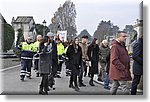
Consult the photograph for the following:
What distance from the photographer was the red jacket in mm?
5121

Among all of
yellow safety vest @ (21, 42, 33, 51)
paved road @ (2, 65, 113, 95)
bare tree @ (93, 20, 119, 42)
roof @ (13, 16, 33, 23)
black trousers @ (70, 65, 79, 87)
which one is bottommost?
paved road @ (2, 65, 113, 95)

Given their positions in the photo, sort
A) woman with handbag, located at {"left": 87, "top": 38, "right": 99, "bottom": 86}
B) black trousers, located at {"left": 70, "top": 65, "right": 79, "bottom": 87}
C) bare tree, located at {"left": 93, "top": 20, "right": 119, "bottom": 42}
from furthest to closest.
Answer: woman with handbag, located at {"left": 87, "top": 38, "right": 99, "bottom": 86}, black trousers, located at {"left": 70, "top": 65, "right": 79, "bottom": 87}, bare tree, located at {"left": 93, "top": 20, "right": 119, "bottom": 42}

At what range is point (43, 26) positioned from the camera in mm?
5301

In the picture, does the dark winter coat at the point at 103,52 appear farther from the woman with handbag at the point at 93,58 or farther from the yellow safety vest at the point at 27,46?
the yellow safety vest at the point at 27,46

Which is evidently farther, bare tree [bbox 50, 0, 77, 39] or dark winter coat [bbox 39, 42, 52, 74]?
dark winter coat [bbox 39, 42, 52, 74]

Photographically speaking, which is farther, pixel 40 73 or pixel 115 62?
pixel 40 73

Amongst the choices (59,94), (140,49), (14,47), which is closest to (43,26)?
(14,47)

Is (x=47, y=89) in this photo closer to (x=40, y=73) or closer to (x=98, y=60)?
(x=40, y=73)

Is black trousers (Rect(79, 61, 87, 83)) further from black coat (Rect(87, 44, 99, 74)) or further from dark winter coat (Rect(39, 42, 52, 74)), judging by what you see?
dark winter coat (Rect(39, 42, 52, 74))

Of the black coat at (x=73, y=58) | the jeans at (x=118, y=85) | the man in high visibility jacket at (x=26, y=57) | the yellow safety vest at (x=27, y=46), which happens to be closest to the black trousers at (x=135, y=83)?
the jeans at (x=118, y=85)

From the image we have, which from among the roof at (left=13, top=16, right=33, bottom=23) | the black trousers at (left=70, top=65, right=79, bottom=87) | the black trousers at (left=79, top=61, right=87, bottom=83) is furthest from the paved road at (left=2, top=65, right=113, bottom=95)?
the roof at (left=13, top=16, right=33, bottom=23)

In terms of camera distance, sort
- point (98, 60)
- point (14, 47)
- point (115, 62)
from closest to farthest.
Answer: point (115, 62) < point (14, 47) < point (98, 60)

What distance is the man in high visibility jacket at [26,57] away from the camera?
220 inches

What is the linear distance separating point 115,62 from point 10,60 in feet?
4.82
